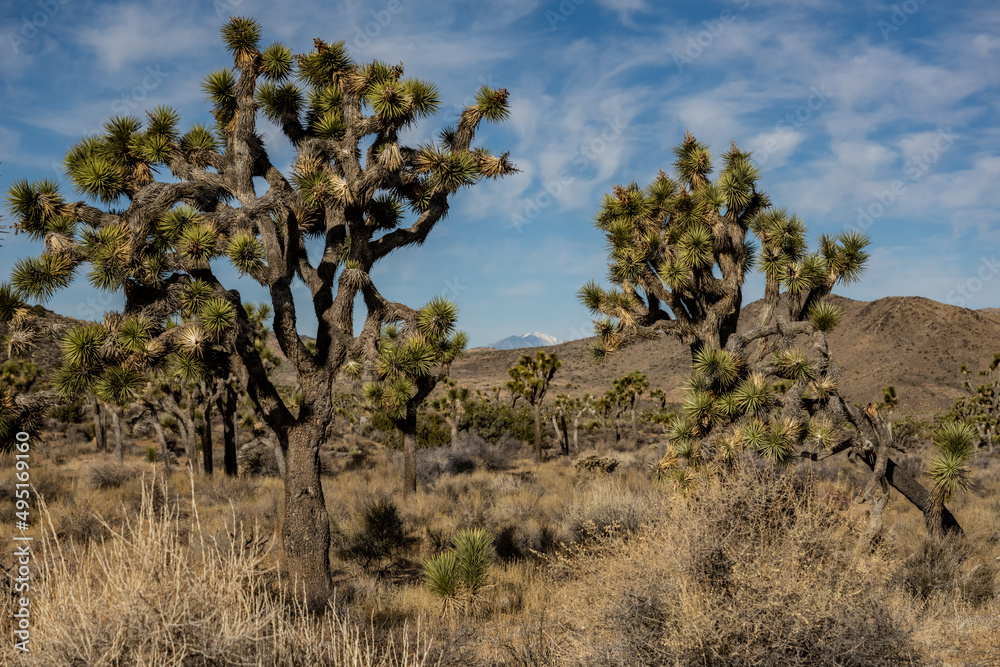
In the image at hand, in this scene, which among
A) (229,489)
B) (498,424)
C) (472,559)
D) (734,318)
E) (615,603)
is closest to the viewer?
(615,603)

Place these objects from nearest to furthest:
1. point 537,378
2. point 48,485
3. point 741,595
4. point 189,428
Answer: point 741,595, point 48,485, point 189,428, point 537,378

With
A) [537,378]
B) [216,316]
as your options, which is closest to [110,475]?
[216,316]

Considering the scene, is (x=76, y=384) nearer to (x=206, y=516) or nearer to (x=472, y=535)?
(x=472, y=535)

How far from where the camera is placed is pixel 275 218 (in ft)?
27.6

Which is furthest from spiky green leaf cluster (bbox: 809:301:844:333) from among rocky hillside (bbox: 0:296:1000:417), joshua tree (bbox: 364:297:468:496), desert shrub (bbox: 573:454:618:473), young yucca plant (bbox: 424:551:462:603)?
rocky hillside (bbox: 0:296:1000:417)

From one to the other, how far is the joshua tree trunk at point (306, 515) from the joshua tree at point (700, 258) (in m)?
4.84

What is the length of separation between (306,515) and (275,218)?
406 centimetres

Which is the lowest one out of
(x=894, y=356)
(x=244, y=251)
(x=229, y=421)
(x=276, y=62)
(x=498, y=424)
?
(x=498, y=424)

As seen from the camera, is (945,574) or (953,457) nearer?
(945,574)

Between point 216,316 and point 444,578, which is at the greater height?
point 216,316

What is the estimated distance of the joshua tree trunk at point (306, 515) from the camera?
7.39 m

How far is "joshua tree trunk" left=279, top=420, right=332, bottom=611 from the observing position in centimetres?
739

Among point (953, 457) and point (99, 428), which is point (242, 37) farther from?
point (99, 428)

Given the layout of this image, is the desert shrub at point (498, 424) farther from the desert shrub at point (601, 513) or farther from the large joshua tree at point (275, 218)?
the large joshua tree at point (275, 218)
